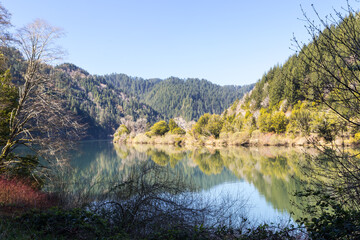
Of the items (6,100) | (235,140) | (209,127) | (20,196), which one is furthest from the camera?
(209,127)

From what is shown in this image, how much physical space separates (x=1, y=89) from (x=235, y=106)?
8480cm

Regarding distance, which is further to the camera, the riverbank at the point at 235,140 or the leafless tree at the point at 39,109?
the riverbank at the point at 235,140

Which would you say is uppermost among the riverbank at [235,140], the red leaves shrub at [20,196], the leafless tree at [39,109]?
the leafless tree at [39,109]

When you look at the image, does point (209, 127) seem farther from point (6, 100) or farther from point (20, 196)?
point (20, 196)

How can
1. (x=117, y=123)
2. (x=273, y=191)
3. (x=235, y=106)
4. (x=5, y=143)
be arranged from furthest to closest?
(x=117, y=123), (x=235, y=106), (x=273, y=191), (x=5, y=143)

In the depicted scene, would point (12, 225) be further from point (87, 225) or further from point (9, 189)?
point (9, 189)

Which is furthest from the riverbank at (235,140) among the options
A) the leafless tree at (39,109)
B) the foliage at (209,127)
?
the leafless tree at (39,109)

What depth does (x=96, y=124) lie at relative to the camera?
497 ft

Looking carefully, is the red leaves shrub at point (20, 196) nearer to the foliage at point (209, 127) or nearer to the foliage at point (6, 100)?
the foliage at point (6, 100)

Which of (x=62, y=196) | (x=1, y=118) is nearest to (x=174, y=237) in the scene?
(x=62, y=196)

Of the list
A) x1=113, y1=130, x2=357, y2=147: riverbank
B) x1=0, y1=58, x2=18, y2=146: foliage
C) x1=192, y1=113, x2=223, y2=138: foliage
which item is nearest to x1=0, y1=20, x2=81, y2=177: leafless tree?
x1=0, y1=58, x2=18, y2=146: foliage

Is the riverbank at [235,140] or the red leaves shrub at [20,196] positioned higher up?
the red leaves shrub at [20,196]

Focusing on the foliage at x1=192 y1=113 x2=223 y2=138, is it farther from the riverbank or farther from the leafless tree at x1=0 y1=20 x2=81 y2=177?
the leafless tree at x1=0 y1=20 x2=81 y2=177

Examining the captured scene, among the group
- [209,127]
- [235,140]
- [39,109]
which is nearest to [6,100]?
[39,109]
